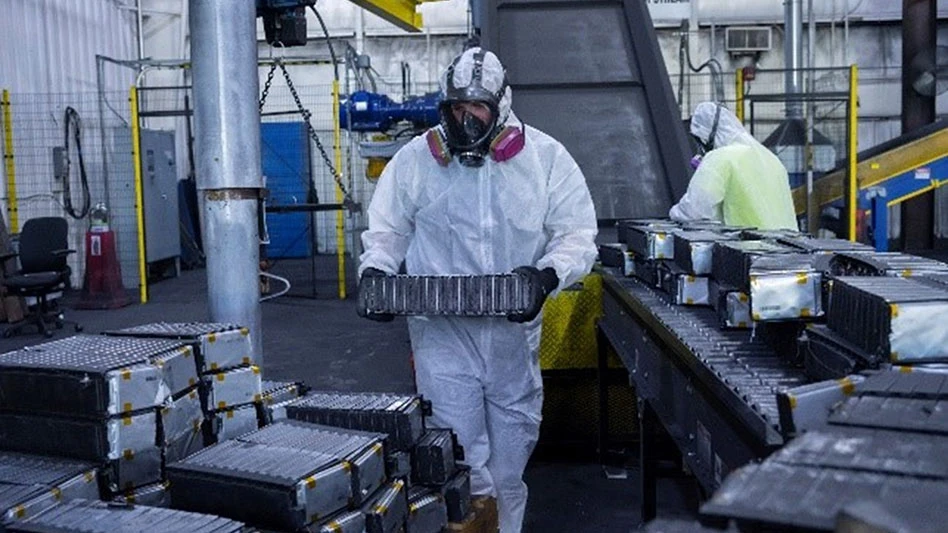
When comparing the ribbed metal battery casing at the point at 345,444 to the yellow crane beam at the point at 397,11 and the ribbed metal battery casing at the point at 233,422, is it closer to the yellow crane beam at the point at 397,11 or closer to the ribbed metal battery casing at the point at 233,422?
the ribbed metal battery casing at the point at 233,422

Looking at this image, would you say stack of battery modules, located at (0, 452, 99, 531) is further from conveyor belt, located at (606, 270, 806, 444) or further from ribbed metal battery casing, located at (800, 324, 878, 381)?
ribbed metal battery casing, located at (800, 324, 878, 381)

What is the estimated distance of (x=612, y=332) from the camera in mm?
4484

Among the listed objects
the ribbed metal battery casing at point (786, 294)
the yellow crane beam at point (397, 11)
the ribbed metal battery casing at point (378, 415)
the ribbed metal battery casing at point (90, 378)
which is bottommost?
the ribbed metal battery casing at point (378, 415)

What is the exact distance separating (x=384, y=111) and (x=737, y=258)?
7783 millimetres

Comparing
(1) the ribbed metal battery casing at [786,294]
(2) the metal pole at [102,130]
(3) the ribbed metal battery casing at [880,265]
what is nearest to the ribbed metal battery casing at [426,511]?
(1) the ribbed metal battery casing at [786,294]

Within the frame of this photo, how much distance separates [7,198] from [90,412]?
858cm

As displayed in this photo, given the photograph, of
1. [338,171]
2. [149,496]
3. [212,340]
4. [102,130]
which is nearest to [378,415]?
[212,340]

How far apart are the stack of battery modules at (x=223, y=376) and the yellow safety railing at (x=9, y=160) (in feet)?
25.2

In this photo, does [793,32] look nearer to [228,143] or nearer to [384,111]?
[384,111]

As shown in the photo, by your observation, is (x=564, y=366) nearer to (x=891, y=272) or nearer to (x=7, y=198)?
(x=891, y=272)

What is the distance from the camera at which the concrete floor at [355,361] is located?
4.47 metres

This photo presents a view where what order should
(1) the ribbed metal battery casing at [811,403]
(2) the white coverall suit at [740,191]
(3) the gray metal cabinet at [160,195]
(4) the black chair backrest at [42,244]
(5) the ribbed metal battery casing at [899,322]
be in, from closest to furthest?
(1) the ribbed metal battery casing at [811,403] < (5) the ribbed metal battery casing at [899,322] < (2) the white coverall suit at [740,191] < (4) the black chair backrest at [42,244] < (3) the gray metal cabinet at [160,195]

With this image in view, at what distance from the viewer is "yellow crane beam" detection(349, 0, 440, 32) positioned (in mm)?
7656

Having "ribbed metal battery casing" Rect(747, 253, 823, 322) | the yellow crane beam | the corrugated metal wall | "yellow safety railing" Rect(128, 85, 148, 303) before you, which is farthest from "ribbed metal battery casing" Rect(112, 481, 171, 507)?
the corrugated metal wall
